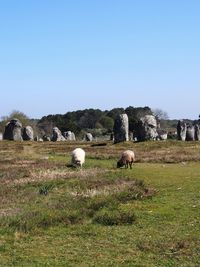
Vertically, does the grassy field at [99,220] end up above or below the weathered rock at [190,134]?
below

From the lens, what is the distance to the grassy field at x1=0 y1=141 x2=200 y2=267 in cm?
1391

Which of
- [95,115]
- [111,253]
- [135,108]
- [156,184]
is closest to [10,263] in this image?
[111,253]

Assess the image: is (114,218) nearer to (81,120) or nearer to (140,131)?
(140,131)

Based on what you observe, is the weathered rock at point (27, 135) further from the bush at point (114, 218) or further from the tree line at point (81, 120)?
the bush at point (114, 218)

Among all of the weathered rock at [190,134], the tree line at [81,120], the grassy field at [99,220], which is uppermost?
the tree line at [81,120]

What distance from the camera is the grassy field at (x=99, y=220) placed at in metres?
13.9

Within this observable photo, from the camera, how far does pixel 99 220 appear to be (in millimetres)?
18156

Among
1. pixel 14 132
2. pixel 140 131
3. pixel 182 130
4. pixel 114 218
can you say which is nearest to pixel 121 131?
pixel 140 131

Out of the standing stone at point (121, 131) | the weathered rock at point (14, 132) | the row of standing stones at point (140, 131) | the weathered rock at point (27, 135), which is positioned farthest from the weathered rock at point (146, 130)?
the weathered rock at point (27, 135)

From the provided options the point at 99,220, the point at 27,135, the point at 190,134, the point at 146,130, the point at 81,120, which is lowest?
the point at 99,220

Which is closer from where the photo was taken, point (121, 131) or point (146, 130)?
point (146, 130)

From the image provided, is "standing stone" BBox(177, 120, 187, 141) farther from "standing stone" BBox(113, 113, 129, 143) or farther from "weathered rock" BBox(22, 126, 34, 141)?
"weathered rock" BBox(22, 126, 34, 141)

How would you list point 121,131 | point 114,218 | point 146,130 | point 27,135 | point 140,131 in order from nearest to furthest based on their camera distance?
point 114,218
point 146,130
point 140,131
point 121,131
point 27,135

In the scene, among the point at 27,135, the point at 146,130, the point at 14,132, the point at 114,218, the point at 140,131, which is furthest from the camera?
the point at 27,135
